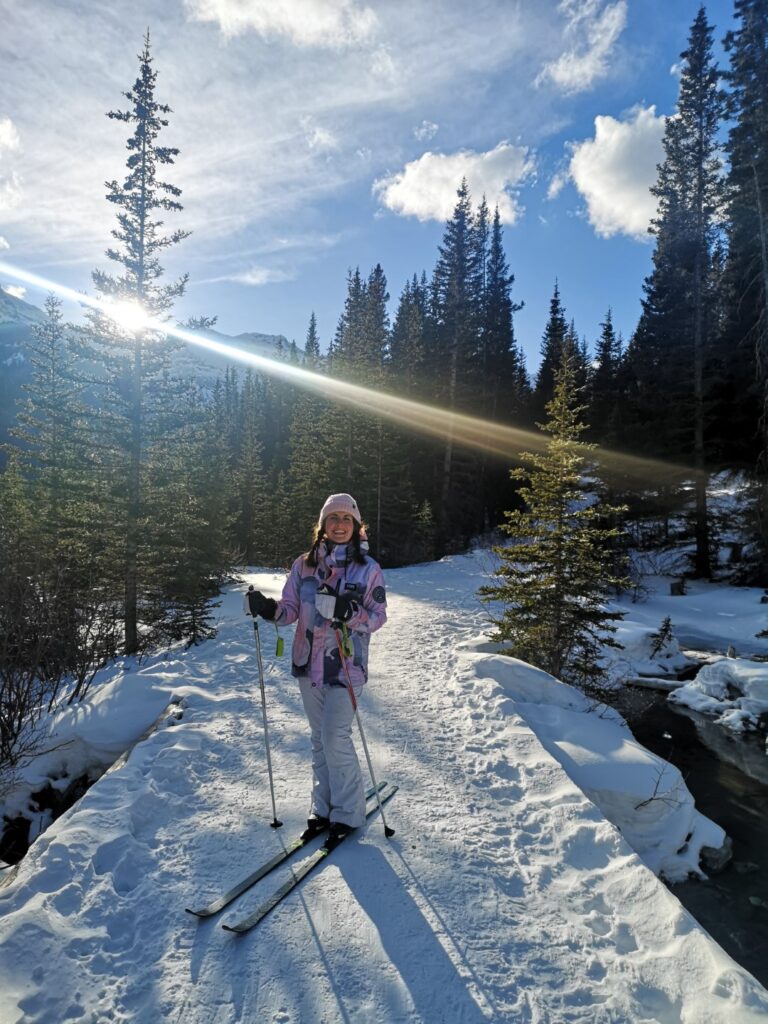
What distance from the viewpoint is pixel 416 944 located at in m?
3.07

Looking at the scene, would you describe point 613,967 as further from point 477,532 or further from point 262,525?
point 262,525

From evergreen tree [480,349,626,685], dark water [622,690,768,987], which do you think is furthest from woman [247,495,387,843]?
evergreen tree [480,349,626,685]

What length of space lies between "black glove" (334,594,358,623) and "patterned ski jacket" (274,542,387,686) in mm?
59

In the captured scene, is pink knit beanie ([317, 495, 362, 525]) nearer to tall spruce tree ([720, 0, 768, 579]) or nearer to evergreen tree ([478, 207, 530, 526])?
tall spruce tree ([720, 0, 768, 579])

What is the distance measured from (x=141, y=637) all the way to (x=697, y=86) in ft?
98.7

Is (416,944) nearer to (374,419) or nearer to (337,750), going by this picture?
(337,750)

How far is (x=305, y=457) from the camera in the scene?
3369 centimetres

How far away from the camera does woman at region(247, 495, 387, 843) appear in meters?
4.11

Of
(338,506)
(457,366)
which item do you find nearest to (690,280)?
(457,366)

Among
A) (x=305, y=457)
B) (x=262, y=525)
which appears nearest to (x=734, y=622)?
(x=305, y=457)

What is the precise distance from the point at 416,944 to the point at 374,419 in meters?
27.0

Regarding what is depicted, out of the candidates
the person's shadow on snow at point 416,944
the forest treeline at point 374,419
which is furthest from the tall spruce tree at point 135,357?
the person's shadow on snow at point 416,944

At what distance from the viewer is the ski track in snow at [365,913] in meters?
2.71

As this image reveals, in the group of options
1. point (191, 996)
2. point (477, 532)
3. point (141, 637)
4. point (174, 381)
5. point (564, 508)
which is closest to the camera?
point (191, 996)
